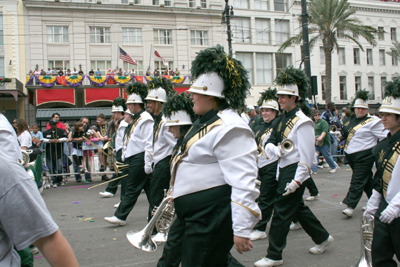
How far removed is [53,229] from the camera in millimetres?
1689

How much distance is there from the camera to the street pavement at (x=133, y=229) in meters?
4.56

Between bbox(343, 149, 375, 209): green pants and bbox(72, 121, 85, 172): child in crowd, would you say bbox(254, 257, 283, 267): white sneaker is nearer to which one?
bbox(343, 149, 375, 209): green pants

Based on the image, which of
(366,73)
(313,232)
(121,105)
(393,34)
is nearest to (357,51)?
(366,73)

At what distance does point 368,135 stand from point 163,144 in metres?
3.69

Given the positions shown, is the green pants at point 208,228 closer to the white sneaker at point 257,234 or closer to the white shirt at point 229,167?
the white shirt at point 229,167

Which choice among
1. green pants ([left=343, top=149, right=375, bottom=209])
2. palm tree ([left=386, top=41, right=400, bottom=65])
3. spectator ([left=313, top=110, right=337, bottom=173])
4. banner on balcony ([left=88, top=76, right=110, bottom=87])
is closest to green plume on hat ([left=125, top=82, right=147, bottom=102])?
green pants ([left=343, top=149, right=375, bottom=209])

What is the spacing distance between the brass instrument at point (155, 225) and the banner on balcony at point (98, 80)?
26.0 m

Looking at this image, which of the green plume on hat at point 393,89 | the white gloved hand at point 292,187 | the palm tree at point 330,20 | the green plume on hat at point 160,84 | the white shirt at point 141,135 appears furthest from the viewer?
the palm tree at point 330,20

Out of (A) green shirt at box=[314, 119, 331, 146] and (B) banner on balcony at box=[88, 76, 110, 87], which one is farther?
(B) banner on balcony at box=[88, 76, 110, 87]

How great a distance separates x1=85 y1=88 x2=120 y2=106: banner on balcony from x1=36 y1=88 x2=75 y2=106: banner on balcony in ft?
3.76

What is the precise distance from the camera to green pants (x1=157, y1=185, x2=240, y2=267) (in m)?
2.59

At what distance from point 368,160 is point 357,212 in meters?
1.16

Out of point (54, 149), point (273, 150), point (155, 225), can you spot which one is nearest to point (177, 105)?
point (273, 150)

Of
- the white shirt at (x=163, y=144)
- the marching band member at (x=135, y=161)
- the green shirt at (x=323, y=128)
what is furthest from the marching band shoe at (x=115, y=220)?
the green shirt at (x=323, y=128)
